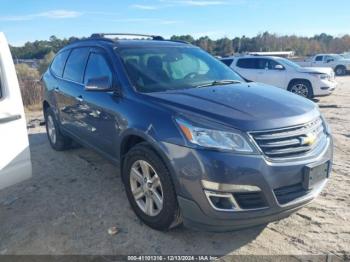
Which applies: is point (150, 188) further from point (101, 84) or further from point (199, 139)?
point (101, 84)

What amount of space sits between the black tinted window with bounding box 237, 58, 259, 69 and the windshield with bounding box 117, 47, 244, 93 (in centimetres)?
932

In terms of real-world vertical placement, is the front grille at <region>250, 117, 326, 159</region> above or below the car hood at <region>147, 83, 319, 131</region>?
below

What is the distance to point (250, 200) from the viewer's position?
9.09 ft

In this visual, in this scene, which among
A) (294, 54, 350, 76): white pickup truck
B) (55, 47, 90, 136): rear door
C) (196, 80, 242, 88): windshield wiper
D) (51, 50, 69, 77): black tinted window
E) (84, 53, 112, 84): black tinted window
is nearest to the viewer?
(196, 80, 242, 88): windshield wiper

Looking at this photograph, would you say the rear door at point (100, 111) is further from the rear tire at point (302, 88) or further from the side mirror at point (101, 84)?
the rear tire at point (302, 88)

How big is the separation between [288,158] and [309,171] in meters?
0.23

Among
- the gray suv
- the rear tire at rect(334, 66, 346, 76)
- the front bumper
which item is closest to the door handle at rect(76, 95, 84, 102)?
the gray suv

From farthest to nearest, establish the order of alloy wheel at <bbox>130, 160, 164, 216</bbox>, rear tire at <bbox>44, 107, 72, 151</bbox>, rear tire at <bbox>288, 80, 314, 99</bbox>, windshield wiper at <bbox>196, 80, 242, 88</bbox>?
1. rear tire at <bbox>288, 80, 314, 99</bbox>
2. rear tire at <bbox>44, 107, 72, 151</bbox>
3. windshield wiper at <bbox>196, 80, 242, 88</bbox>
4. alloy wheel at <bbox>130, 160, 164, 216</bbox>

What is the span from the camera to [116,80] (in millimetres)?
3807

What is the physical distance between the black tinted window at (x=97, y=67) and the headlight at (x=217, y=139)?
145 cm

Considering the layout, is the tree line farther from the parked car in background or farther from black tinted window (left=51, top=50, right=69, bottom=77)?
black tinted window (left=51, top=50, right=69, bottom=77)

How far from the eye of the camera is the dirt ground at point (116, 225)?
313 centimetres

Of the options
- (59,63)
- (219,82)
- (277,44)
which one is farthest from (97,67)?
(277,44)

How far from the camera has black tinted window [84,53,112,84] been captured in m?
4.08
